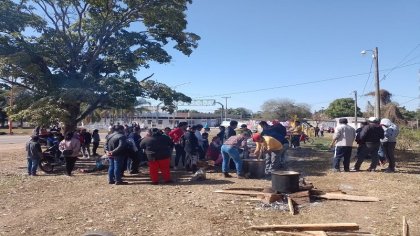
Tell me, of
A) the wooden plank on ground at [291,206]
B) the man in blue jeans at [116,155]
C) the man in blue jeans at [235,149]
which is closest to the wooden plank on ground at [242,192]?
the wooden plank on ground at [291,206]

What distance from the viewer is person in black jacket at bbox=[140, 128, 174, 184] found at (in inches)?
440

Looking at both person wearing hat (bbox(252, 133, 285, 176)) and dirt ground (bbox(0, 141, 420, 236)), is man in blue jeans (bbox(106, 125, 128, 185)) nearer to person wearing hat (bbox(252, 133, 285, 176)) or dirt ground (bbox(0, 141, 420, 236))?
dirt ground (bbox(0, 141, 420, 236))

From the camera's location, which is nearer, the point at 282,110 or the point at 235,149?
the point at 235,149

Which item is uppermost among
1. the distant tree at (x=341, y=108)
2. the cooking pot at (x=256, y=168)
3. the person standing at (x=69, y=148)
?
the distant tree at (x=341, y=108)

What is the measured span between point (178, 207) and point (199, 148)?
5.64 meters

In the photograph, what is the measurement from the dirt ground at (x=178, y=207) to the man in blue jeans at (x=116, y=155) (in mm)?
345

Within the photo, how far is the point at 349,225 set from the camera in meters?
6.37

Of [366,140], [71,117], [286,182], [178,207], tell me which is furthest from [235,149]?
[71,117]

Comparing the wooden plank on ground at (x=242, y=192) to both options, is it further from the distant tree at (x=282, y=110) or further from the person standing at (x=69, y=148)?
the distant tree at (x=282, y=110)

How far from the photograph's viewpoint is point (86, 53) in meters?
16.9

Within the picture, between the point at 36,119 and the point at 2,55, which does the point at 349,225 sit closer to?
the point at 36,119

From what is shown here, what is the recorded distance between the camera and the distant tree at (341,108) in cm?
9238

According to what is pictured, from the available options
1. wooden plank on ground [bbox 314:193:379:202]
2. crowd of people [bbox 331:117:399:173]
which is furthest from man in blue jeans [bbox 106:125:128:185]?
crowd of people [bbox 331:117:399:173]

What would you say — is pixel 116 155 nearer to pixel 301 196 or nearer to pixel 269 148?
pixel 269 148
